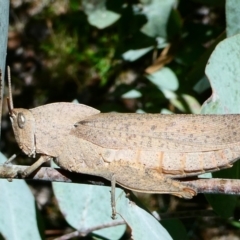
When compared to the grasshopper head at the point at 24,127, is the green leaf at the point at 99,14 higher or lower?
higher

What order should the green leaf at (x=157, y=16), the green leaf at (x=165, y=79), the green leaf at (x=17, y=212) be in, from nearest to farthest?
the green leaf at (x=17, y=212) < the green leaf at (x=157, y=16) < the green leaf at (x=165, y=79)

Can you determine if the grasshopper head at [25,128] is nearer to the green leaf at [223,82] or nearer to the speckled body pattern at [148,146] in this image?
the speckled body pattern at [148,146]

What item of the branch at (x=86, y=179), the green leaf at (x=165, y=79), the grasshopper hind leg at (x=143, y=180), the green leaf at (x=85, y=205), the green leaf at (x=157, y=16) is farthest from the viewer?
the green leaf at (x=165, y=79)

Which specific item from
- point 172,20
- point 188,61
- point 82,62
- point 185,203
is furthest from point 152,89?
Result: point 82,62

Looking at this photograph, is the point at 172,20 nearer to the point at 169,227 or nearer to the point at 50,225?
the point at 169,227

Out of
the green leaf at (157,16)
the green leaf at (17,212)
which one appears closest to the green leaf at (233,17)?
the green leaf at (157,16)

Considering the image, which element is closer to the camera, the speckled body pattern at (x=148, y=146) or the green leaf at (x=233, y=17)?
the speckled body pattern at (x=148, y=146)
